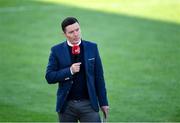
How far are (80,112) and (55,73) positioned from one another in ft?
1.86

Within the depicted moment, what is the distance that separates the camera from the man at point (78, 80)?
9352 millimetres

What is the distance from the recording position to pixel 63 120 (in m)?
9.52

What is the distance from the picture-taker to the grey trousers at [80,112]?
9.41 metres

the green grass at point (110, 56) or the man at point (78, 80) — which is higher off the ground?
the man at point (78, 80)

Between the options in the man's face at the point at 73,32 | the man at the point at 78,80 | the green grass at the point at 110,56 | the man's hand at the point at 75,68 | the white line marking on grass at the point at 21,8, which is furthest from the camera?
the white line marking on grass at the point at 21,8

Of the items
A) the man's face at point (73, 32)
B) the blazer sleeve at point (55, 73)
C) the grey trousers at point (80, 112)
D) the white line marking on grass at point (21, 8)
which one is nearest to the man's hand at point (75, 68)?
the blazer sleeve at point (55, 73)

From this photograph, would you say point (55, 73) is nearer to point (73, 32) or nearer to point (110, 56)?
point (73, 32)

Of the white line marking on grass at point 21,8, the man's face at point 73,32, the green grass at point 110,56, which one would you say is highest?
the man's face at point 73,32

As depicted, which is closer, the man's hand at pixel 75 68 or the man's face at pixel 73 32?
the man's hand at pixel 75 68

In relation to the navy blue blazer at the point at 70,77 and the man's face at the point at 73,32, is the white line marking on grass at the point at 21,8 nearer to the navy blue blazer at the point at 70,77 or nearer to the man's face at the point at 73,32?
the navy blue blazer at the point at 70,77

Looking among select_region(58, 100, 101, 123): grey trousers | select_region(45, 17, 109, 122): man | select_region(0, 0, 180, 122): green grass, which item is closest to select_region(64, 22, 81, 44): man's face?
select_region(45, 17, 109, 122): man

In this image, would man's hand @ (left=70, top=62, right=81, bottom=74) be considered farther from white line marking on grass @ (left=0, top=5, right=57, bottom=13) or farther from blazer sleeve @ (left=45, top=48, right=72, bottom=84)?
white line marking on grass @ (left=0, top=5, right=57, bottom=13)

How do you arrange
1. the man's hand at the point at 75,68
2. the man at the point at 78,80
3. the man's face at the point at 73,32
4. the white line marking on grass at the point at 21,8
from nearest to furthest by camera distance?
the man's hand at the point at 75,68, the man's face at the point at 73,32, the man at the point at 78,80, the white line marking on grass at the point at 21,8

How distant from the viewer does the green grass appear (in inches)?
540
